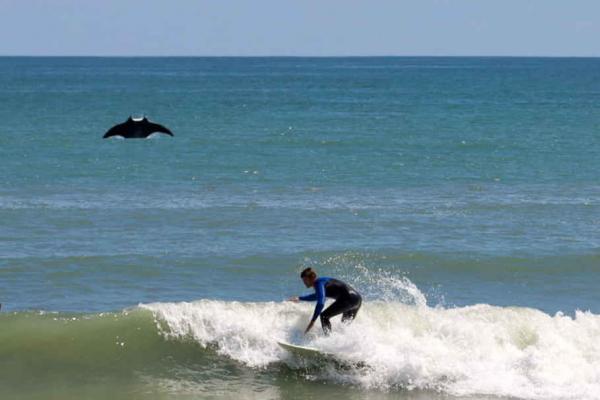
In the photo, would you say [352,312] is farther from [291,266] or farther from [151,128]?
[151,128]

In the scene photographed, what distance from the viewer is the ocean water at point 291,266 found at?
16.5 metres

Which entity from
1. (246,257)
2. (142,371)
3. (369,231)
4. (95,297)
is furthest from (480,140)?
(142,371)

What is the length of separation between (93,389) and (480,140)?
38.5 meters

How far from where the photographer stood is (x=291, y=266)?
23312mm

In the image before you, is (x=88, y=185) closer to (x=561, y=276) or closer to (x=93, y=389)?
(x=561, y=276)

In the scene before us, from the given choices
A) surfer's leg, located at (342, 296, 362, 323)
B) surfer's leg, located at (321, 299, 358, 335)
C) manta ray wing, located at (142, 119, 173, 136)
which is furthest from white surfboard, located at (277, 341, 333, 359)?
manta ray wing, located at (142, 119, 173, 136)

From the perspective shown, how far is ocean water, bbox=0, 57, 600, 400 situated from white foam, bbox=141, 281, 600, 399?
0.11ft

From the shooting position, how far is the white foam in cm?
1605

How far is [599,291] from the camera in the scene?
22000 mm

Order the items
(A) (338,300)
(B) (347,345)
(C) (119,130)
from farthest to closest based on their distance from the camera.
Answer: (C) (119,130)
(A) (338,300)
(B) (347,345)

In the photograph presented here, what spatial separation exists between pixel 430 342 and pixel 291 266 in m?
6.55

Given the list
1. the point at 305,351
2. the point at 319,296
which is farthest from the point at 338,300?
the point at 305,351

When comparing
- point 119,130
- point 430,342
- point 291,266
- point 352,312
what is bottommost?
point 430,342

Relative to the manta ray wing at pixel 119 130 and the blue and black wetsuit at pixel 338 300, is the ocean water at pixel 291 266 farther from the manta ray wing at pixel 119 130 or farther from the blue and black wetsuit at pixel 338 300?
the manta ray wing at pixel 119 130
